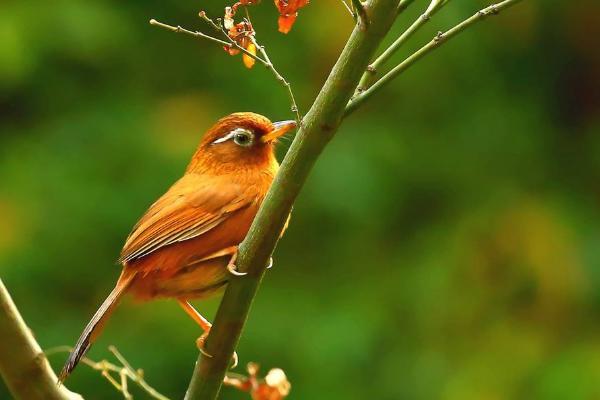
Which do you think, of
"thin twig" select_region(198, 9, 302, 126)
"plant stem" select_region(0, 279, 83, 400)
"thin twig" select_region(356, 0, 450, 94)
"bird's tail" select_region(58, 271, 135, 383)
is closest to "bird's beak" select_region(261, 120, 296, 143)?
"bird's tail" select_region(58, 271, 135, 383)

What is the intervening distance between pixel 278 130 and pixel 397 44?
147cm

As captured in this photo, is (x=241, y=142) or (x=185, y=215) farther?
(x=241, y=142)

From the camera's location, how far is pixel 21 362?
3107 mm

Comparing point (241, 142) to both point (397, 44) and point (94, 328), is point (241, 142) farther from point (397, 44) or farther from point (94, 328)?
point (397, 44)

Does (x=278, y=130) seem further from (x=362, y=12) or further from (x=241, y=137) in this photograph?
(x=362, y=12)

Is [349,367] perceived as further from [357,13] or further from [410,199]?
[357,13]

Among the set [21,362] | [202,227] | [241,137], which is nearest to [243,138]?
[241,137]

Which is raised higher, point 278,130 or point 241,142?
point 278,130

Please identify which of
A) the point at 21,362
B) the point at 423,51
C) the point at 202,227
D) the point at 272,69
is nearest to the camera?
the point at 423,51

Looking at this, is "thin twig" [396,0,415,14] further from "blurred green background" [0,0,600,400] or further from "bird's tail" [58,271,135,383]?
"blurred green background" [0,0,600,400]

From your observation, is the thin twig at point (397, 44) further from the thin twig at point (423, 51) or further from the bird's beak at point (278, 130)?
the bird's beak at point (278, 130)

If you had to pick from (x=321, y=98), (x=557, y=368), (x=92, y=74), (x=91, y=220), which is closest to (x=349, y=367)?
(x=557, y=368)

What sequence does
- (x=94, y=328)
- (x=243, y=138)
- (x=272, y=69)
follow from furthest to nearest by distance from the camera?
(x=243, y=138) → (x=94, y=328) → (x=272, y=69)

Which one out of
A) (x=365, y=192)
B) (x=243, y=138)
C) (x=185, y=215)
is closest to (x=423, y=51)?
(x=185, y=215)
